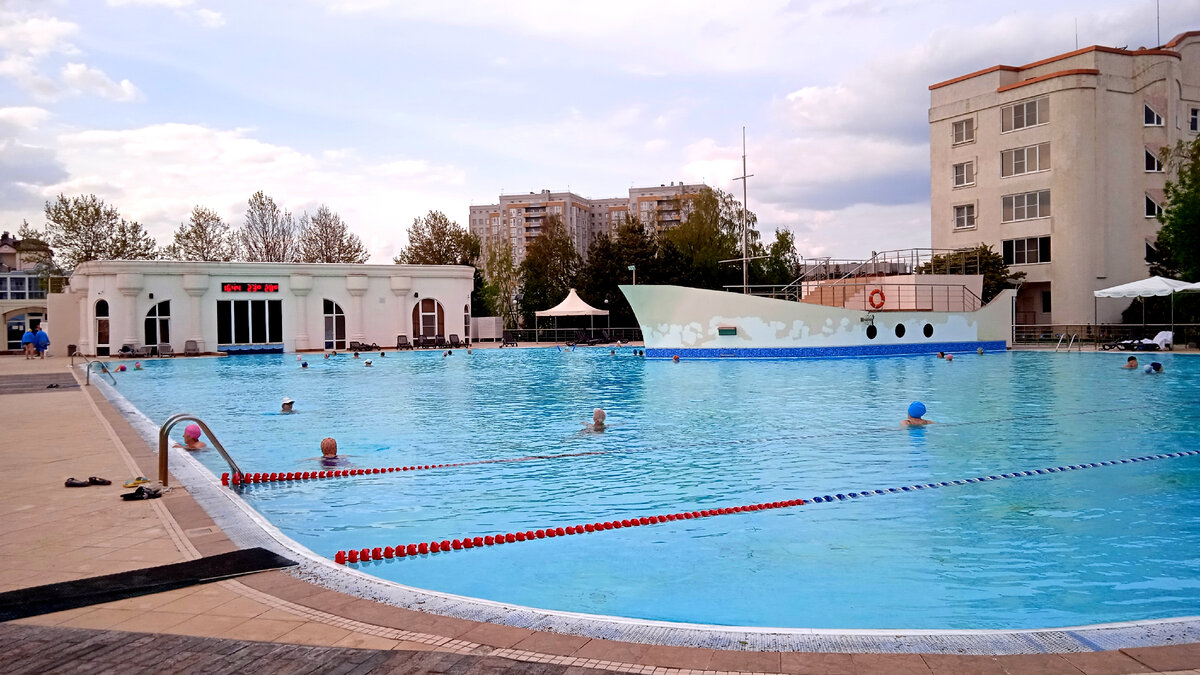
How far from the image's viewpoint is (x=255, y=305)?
131 ft

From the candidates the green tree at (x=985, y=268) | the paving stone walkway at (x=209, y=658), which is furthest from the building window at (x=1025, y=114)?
the paving stone walkway at (x=209, y=658)

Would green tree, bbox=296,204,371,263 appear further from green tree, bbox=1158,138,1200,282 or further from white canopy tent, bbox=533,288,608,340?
green tree, bbox=1158,138,1200,282

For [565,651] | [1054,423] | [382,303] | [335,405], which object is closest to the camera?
[565,651]

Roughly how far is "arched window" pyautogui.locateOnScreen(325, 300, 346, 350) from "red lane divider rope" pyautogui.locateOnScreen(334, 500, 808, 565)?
36.9 metres

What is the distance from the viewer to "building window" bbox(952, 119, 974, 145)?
39125 millimetres

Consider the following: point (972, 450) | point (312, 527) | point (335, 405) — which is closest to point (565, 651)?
point (312, 527)

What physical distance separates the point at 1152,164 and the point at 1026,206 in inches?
224

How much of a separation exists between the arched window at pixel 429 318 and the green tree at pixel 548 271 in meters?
10.7

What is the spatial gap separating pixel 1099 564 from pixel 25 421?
541 inches

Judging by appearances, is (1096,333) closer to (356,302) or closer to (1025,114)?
(1025,114)

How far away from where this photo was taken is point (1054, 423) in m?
12.0

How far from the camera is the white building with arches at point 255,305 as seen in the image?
120 feet

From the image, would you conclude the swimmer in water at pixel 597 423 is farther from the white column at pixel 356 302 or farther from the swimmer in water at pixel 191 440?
the white column at pixel 356 302

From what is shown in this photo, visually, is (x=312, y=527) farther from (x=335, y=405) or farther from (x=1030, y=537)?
(x=335, y=405)
